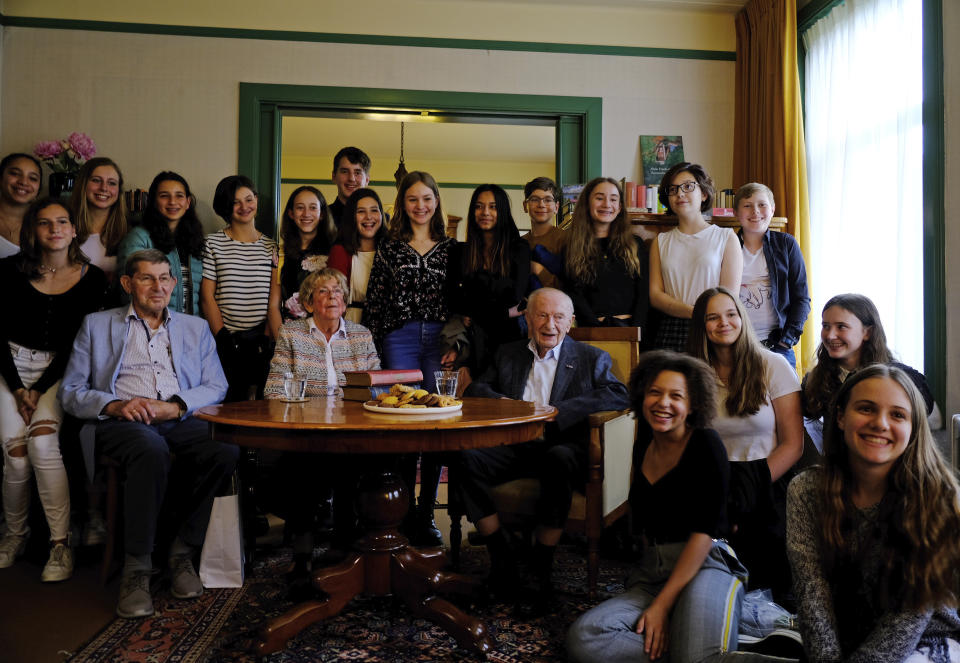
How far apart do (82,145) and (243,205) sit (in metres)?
1.35

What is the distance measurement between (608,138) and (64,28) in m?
3.56

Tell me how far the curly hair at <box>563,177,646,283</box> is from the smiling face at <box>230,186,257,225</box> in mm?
1576

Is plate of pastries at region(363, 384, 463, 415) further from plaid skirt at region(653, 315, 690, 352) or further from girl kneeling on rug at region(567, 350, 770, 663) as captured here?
plaid skirt at region(653, 315, 690, 352)

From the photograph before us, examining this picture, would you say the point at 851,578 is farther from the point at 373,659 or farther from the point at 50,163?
the point at 50,163

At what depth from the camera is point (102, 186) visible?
136 inches

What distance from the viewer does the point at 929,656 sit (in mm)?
1495

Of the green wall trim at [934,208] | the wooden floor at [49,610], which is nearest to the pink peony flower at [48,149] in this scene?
the wooden floor at [49,610]

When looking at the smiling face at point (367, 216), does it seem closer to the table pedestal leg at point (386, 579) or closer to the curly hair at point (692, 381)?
the table pedestal leg at point (386, 579)

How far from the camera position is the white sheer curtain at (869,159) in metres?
3.52

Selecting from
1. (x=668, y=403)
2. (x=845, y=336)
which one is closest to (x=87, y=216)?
(x=668, y=403)

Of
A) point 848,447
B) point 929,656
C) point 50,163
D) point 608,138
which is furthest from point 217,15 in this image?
point 929,656

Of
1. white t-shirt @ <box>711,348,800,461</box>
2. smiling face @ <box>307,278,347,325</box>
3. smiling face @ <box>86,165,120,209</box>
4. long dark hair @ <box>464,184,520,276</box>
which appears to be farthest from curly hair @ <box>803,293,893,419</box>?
smiling face @ <box>86,165,120,209</box>

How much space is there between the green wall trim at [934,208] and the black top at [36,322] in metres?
3.78

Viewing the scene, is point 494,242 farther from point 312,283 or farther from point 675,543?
point 675,543
